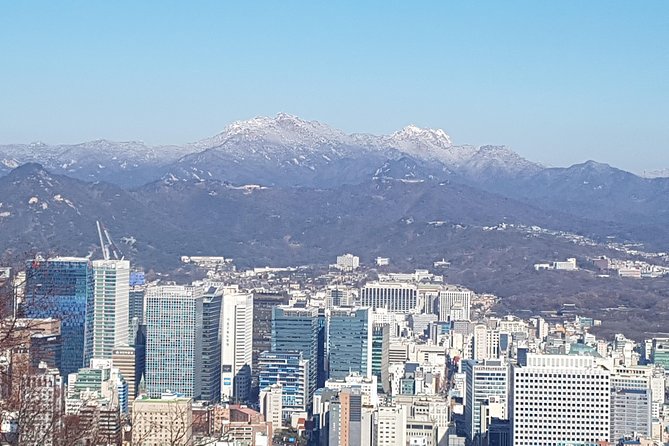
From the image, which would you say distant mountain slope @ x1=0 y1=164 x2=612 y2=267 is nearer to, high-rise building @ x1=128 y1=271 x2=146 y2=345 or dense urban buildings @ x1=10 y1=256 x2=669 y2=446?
high-rise building @ x1=128 y1=271 x2=146 y2=345

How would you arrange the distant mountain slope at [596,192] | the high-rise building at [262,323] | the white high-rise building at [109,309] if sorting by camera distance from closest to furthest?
the white high-rise building at [109,309] < the high-rise building at [262,323] < the distant mountain slope at [596,192]

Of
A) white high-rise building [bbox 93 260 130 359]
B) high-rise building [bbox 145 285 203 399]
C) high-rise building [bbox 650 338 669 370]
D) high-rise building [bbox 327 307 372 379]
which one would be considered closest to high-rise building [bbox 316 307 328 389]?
high-rise building [bbox 327 307 372 379]

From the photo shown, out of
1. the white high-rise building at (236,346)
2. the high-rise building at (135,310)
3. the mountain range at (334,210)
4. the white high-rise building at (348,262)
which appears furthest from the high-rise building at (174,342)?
the white high-rise building at (348,262)

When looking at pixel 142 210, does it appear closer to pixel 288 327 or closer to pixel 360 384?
pixel 288 327

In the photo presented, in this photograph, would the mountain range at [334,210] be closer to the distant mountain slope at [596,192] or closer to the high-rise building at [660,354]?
the distant mountain slope at [596,192]

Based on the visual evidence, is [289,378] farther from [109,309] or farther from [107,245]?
[107,245]

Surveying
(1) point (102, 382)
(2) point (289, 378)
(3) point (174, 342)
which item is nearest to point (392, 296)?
(3) point (174, 342)
